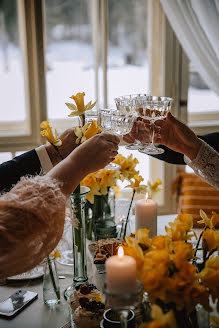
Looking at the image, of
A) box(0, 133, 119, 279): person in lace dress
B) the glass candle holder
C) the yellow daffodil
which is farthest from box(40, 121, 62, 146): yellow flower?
the glass candle holder

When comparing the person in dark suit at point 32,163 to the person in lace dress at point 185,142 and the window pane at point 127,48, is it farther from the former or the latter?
the window pane at point 127,48

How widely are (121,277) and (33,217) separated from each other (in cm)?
23

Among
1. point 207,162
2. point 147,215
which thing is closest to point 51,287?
point 147,215

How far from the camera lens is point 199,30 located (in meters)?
2.56

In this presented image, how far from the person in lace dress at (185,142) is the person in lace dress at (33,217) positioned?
625 millimetres

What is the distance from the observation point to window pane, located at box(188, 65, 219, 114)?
2.95 meters

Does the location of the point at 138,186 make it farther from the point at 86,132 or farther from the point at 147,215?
the point at 86,132

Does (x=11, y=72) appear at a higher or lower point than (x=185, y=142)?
higher

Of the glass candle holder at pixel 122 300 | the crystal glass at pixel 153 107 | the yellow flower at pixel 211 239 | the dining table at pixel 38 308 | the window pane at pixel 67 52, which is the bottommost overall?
the dining table at pixel 38 308

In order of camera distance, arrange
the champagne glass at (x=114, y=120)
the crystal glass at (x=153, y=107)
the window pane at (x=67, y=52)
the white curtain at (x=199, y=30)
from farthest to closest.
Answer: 1. the window pane at (x=67, y=52)
2. the white curtain at (x=199, y=30)
3. the crystal glass at (x=153, y=107)
4. the champagne glass at (x=114, y=120)

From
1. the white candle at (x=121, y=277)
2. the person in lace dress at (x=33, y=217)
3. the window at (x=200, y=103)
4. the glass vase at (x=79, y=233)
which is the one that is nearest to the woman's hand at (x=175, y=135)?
the glass vase at (x=79, y=233)

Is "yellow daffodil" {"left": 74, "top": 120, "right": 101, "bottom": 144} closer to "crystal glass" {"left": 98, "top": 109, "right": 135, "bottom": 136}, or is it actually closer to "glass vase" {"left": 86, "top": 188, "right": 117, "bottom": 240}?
"crystal glass" {"left": 98, "top": 109, "right": 135, "bottom": 136}

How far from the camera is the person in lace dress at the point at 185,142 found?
149 centimetres

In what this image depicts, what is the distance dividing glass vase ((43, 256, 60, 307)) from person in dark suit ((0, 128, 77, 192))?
0.40 meters
